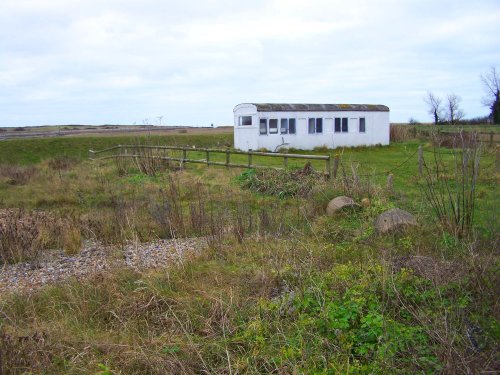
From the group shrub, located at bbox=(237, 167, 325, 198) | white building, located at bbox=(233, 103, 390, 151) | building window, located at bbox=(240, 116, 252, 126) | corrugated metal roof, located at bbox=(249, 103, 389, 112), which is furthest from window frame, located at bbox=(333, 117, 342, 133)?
shrub, located at bbox=(237, 167, 325, 198)

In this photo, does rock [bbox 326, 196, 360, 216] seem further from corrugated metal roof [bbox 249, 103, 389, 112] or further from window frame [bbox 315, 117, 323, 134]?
window frame [bbox 315, 117, 323, 134]

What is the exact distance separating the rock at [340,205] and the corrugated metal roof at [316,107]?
1612cm

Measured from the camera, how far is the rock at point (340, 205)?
28.2 feet

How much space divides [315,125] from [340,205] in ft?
58.3

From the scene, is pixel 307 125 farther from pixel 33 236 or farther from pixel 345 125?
pixel 33 236

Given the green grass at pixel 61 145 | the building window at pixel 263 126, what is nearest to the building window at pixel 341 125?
the building window at pixel 263 126

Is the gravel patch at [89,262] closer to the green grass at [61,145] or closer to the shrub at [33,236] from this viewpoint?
the shrub at [33,236]

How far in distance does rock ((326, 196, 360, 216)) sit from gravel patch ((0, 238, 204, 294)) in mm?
2631

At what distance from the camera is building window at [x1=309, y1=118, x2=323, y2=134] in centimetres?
2581

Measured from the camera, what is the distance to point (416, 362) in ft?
10.7

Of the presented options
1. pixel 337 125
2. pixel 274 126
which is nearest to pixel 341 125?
pixel 337 125

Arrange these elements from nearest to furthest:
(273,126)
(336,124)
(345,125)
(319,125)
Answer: (273,126) → (319,125) → (336,124) → (345,125)

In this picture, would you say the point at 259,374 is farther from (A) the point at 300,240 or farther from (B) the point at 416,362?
(A) the point at 300,240

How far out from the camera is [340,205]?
8.65 metres
